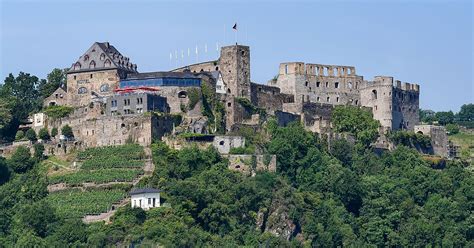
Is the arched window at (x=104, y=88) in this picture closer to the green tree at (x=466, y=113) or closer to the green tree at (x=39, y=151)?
the green tree at (x=39, y=151)

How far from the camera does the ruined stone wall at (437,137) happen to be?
330 ft

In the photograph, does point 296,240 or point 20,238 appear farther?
point 296,240

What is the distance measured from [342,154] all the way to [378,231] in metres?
7.53

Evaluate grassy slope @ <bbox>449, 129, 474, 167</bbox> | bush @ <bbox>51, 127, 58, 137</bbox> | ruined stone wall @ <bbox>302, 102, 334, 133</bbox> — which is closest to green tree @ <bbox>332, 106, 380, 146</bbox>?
ruined stone wall @ <bbox>302, 102, 334, 133</bbox>

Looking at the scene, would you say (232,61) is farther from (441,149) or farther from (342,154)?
(441,149)

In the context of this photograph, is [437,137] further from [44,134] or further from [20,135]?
[20,135]

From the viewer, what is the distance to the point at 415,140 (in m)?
99.3

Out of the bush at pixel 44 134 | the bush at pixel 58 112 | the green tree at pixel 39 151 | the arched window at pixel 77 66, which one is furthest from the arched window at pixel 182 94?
the green tree at pixel 39 151

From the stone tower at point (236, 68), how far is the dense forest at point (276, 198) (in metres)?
3.67

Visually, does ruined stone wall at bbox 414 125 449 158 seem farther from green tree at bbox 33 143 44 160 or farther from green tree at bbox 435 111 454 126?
green tree at bbox 33 143 44 160

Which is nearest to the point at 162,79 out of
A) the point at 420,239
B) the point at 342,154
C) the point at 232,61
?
the point at 232,61

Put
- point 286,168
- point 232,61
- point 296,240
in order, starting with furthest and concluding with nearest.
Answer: point 232,61 → point 286,168 → point 296,240

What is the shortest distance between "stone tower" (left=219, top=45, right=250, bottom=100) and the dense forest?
12.0 ft

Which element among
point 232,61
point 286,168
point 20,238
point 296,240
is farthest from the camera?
point 232,61
